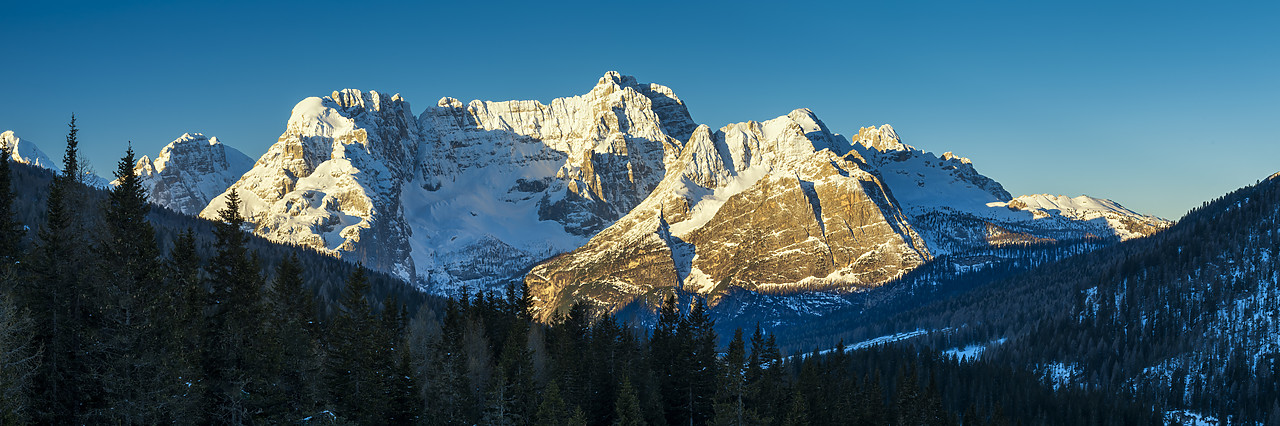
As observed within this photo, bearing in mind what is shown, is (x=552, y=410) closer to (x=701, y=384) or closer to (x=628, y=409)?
(x=628, y=409)

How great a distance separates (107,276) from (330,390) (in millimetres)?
19343

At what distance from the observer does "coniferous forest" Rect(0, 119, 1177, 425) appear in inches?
2159

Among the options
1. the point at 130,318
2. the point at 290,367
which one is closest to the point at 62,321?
the point at 130,318

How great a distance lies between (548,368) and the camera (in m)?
101

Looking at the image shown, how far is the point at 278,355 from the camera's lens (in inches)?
2485

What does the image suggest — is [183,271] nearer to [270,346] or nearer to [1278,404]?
[270,346]

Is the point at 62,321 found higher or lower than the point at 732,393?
higher

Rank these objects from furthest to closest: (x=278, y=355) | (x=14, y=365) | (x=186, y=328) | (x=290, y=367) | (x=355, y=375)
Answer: (x=355, y=375)
(x=290, y=367)
(x=278, y=355)
(x=186, y=328)
(x=14, y=365)

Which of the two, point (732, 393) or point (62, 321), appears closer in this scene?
point (62, 321)

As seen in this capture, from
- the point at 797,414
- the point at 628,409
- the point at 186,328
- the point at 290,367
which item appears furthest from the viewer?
the point at 797,414

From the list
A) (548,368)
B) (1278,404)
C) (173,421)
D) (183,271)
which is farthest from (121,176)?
(1278,404)

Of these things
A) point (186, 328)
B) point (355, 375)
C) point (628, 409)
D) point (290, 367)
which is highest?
point (186, 328)

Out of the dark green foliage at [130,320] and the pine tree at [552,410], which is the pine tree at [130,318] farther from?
Answer: the pine tree at [552,410]

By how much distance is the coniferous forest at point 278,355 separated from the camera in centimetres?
5484
